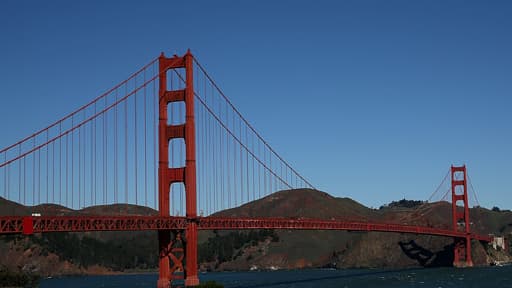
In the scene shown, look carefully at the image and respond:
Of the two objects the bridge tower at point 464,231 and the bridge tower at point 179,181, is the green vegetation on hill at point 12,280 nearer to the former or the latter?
the bridge tower at point 179,181

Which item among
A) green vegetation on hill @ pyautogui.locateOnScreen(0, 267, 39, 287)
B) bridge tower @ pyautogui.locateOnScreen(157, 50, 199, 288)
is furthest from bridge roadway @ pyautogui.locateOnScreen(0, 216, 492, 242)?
green vegetation on hill @ pyautogui.locateOnScreen(0, 267, 39, 287)

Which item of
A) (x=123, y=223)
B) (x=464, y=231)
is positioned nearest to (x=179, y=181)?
(x=123, y=223)

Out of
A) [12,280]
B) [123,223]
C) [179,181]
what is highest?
[179,181]

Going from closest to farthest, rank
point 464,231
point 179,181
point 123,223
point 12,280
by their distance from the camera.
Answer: point 123,223 < point 179,181 < point 12,280 < point 464,231

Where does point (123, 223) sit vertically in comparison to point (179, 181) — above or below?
below

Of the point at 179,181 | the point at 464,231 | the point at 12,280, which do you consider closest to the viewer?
the point at 179,181

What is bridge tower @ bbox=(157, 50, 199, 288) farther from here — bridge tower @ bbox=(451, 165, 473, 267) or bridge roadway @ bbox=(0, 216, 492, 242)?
bridge tower @ bbox=(451, 165, 473, 267)

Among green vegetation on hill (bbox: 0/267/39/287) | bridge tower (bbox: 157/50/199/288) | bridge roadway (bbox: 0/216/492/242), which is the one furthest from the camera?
green vegetation on hill (bbox: 0/267/39/287)

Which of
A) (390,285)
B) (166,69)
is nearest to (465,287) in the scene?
(390,285)

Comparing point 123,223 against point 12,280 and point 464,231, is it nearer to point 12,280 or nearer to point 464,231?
point 12,280

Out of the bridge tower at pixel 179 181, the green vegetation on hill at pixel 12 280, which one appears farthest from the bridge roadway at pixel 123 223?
the green vegetation on hill at pixel 12 280

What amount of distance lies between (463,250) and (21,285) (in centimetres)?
10041

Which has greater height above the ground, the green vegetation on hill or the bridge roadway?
the bridge roadway

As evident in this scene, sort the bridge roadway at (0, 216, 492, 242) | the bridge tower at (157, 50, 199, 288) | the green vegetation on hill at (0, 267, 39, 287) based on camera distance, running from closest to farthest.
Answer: the bridge roadway at (0, 216, 492, 242) → the bridge tower at (157, 50, 199, 288) → the green vegetation on hill at (0, 267, 39, 287)
